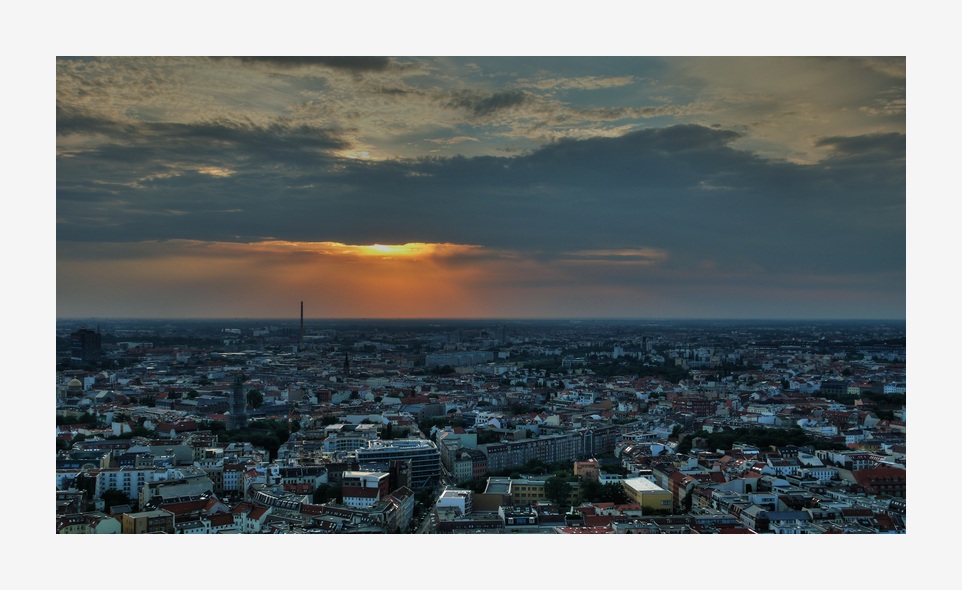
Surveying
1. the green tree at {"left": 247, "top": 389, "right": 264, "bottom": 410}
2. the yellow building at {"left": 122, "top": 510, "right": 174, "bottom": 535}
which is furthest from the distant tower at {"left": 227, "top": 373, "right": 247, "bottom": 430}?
the yellow building at {"left": 122, "top": 510, "right": 174, "bottom": 535}

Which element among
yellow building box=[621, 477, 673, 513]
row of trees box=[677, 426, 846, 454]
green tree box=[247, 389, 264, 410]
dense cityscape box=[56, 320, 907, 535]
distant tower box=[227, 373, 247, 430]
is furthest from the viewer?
green tree box=[247, 389, 264, 410]

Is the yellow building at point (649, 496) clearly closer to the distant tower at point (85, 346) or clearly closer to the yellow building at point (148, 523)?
the yellow building at point (148, 523)

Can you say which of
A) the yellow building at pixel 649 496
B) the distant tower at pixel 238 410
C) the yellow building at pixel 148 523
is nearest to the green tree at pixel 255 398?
the distant tower at pixel 238 410

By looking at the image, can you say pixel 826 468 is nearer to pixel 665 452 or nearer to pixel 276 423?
pixel 665 452

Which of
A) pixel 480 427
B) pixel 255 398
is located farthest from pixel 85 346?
pixel 480 427

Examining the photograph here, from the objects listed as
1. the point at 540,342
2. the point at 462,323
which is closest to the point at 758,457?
the point at 462,323

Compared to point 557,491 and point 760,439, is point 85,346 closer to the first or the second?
point 557,491

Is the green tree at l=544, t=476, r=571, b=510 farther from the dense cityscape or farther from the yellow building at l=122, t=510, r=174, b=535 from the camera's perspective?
the yellow building at l=122, t=510, r=174, b=535
